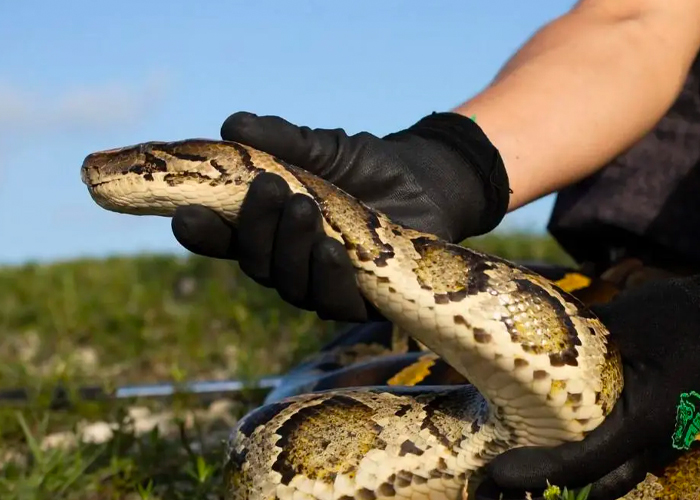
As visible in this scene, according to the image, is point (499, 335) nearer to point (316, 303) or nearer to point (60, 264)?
point (316, 303)

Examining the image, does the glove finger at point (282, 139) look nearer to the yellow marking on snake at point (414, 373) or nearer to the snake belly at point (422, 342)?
the snake belly at point (422, 342)

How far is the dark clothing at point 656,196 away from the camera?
5.17 m

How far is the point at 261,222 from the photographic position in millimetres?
3102

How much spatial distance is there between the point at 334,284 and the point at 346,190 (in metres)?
0.52

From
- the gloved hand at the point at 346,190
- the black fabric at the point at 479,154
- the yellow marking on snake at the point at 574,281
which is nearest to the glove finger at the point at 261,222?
the gloved hand at the point at 346,190

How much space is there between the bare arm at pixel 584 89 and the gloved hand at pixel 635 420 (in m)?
0.88

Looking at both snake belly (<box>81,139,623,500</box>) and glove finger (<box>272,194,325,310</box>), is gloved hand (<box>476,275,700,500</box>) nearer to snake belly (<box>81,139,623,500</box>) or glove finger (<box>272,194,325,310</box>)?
snake belly (<box>81,139,623,500</box>)

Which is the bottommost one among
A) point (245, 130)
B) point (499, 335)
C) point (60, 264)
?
point (60, 264)

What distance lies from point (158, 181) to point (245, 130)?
0.32m

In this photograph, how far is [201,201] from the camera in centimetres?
315

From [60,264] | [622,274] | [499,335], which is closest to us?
[499,335]

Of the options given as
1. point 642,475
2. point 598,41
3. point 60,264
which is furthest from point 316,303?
point 60,264

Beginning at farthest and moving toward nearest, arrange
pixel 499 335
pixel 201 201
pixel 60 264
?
pixel 60 264 < pixel 201 201 < pixel 499 335

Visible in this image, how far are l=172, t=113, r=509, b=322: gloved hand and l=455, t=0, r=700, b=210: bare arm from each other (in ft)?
0.80
